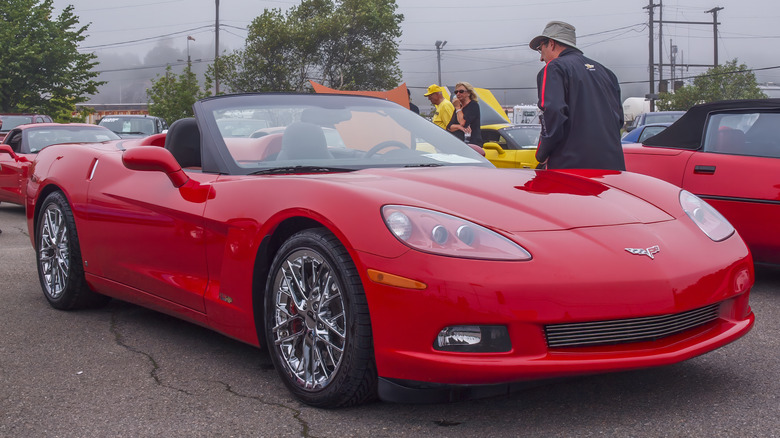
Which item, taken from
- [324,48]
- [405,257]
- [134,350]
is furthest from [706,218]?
[324,48]

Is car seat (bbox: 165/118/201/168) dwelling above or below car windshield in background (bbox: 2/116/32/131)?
below

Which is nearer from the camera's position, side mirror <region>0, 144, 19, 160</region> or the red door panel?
side mirror <region>0, 144, 19, 160</region>

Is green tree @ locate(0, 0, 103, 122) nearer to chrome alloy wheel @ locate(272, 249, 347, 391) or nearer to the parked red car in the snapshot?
the parked red car

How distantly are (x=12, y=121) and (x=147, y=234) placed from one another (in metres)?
18.6

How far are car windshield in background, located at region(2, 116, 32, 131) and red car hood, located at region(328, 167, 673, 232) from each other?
62.1 ft

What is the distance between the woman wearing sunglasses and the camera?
1009cm

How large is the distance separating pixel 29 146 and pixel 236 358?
31.2 feet

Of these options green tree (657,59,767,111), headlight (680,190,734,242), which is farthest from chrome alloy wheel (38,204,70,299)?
green tree (657,59,767,111)

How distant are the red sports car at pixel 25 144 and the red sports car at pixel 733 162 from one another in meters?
7.70

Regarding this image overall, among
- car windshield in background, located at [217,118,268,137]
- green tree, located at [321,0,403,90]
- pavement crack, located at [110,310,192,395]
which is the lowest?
pavement crack, located at [110,310,192,395]

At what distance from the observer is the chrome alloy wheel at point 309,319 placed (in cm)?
306

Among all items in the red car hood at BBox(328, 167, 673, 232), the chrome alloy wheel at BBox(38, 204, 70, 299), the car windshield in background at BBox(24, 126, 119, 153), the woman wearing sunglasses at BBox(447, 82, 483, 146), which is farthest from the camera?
the car windshield in background at BBox(24, 126, 119, 153)

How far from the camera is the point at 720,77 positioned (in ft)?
168

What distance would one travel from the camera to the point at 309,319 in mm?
3176
